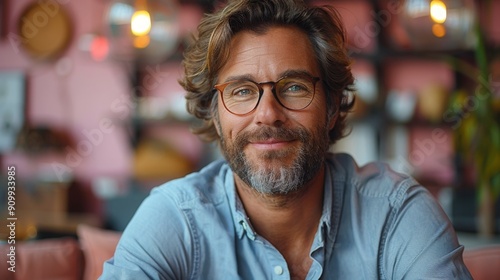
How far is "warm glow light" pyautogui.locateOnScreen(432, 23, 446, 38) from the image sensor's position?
2355mm

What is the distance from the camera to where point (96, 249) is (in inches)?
75.0

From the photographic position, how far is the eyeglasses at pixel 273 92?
1396 mm

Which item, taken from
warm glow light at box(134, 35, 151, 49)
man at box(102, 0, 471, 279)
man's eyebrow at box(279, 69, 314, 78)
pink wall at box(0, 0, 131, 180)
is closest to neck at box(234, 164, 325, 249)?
man at box(102, 0, 471, 279)

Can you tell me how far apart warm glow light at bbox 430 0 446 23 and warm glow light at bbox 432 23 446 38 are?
0.02m

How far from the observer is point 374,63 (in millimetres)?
4082

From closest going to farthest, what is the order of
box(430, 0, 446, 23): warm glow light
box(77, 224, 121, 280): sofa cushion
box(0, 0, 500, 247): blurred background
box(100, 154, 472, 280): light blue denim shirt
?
box(100, 154, 472, 280): light blue denim shirt
box(77, 224, 121, 280): sofa cushion
box(430, 0, 446, 23): warm glow light
box(0, 0, 500, 247): blurred background

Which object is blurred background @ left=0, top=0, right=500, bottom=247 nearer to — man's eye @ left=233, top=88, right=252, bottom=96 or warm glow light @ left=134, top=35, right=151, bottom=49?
warm glow light @ left=134, top=35, right=151, bottom=49

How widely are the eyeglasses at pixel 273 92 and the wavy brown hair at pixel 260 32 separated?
9cm

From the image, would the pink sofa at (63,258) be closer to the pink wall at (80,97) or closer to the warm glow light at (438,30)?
the warm glow light at (438,30)

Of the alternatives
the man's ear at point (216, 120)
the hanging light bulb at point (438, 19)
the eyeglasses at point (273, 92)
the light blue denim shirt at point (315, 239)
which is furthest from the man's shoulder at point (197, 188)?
the hanging light bulb at point (438, 19)

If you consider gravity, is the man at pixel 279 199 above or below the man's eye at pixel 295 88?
below

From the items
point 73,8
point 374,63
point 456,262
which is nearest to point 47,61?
point 73,8

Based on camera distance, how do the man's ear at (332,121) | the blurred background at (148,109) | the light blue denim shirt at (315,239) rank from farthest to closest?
the blurred background at (148,109) < the man's ear at (332,121) < the light blue denim shirt at (315,239)

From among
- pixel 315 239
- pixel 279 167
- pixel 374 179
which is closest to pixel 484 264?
pixel 374 179
